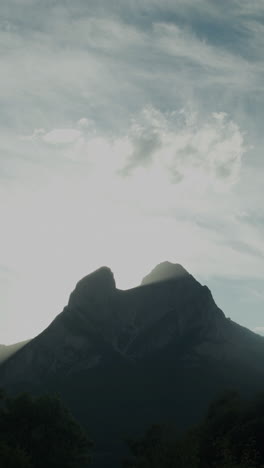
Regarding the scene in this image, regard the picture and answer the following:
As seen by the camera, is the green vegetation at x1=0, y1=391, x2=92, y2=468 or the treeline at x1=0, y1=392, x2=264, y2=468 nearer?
the treeline at x1=0, y1=392, x2=264, y2=468

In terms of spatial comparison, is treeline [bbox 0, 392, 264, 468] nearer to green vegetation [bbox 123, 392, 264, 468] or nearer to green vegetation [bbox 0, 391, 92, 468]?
green vegetation [bbox 0, 391, 92, 468]

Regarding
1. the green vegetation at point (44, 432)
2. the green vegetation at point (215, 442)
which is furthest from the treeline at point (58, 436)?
the green vegetation at point (215, 442)

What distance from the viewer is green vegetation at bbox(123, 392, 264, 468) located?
193 ft

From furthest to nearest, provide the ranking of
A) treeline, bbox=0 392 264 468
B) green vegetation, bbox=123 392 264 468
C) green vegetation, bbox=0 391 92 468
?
green vegetation, bbox=0 391 92 468, treeline, bbox=0 392 264 468, green vegetation, bbox=123 392 264 468

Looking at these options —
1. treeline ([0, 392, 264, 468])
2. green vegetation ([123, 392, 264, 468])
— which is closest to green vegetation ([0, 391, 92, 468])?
treeline ([0, 392, 264, 468])

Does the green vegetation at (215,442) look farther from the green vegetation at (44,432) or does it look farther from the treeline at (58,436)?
the green vegetation at (44,432)

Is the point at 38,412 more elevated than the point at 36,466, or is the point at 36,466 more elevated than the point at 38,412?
the point at 38,412

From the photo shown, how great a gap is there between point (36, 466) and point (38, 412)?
8328 millimetres

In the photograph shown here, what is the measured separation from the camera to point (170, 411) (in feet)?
616

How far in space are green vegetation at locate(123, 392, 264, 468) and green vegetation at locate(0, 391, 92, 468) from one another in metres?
8.16

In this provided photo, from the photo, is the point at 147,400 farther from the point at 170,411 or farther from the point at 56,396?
the point at 56,396

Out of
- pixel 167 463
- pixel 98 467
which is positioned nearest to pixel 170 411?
pixel 98 467

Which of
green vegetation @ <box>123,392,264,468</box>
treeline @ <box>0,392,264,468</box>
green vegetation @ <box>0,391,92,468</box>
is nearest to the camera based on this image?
green vegetation @ <box>123,392,264,468</box>

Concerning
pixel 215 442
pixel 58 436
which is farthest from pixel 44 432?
pixel 215 442
